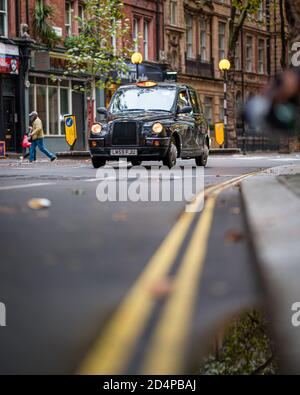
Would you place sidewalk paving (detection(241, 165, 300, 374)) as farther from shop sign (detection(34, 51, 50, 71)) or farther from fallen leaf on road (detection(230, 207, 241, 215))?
shop sign (detection(34, 51, 50, 71))

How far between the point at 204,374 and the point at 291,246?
245cm

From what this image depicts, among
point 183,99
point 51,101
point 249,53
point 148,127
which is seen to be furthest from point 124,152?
point 249,53

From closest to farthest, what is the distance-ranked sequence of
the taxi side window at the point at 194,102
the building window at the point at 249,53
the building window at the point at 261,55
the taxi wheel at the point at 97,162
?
the taxi wheel at the point at 97,162 → the taxi side window at the point at 194,102 → the building window at the point at 249,53 → the building window at the point at 261,55

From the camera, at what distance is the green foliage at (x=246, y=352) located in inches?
136

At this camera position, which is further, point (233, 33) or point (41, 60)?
point (233, 33)

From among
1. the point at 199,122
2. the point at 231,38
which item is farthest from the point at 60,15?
the point at 199,122

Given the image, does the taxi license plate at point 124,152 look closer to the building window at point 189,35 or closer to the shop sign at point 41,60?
the shop sign at point 41,60

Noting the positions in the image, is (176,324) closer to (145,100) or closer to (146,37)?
(145,100)

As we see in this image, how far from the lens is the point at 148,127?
17.8m

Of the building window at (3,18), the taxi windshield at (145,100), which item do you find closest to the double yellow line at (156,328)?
the taxi windshield at (145,100)

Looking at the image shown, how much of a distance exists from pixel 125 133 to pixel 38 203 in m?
9.31

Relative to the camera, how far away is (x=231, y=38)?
41.3 meters

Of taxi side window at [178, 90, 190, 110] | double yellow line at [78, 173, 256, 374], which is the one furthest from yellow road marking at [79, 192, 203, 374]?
taxi side window at [178, 90, 190, 110]

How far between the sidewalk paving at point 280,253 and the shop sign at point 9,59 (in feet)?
79.7
